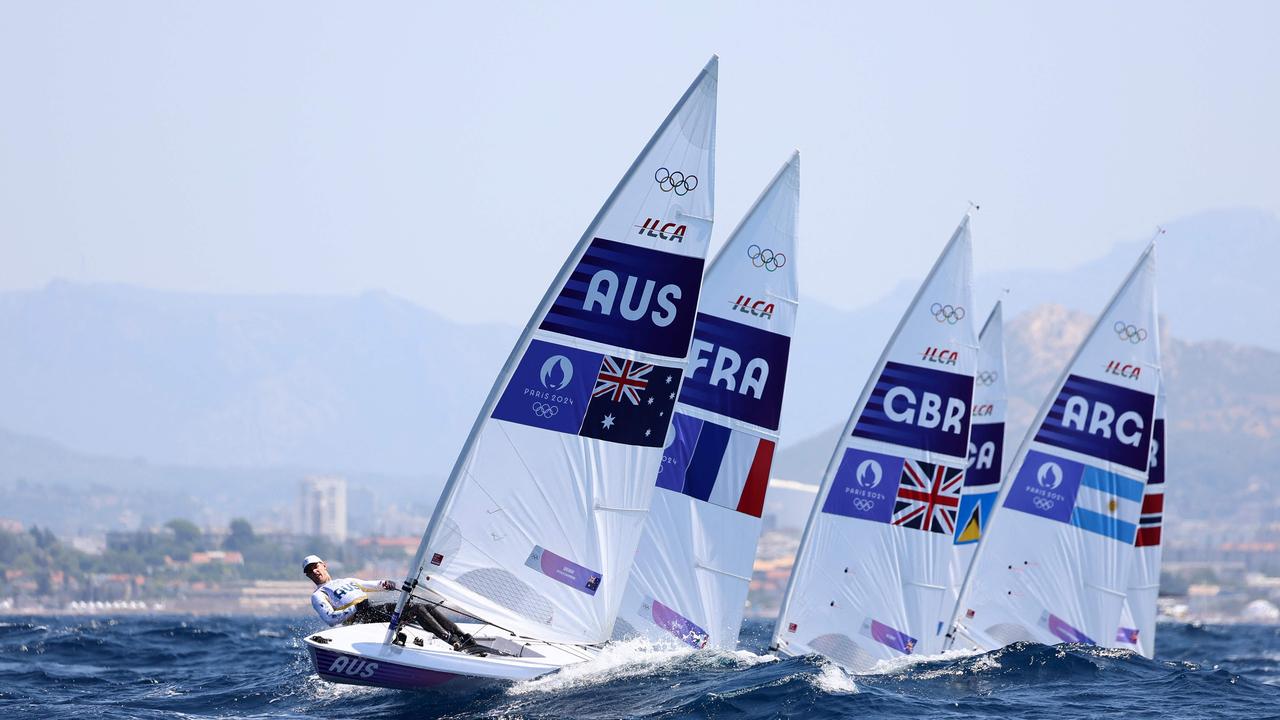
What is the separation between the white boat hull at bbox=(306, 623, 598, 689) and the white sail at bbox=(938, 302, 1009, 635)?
13.5 meters

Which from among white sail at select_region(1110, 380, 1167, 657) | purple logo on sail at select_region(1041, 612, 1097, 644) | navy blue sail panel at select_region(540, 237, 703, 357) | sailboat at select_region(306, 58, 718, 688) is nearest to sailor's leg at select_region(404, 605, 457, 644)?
sailboat at select_region(306, 58, 718, 688)

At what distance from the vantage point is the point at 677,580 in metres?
23.9


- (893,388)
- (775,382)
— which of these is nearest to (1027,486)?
(893,388)

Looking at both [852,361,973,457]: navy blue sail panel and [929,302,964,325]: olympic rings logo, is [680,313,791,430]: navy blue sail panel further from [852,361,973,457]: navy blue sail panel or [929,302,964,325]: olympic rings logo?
[929,302,964,325]: olympic rings logo

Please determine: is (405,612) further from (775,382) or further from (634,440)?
(775,382)

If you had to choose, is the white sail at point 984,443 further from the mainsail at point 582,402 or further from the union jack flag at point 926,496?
the mainsail at point 582,402

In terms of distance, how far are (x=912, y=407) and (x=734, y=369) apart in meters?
3.89

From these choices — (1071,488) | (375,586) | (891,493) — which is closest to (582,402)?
(375,586)

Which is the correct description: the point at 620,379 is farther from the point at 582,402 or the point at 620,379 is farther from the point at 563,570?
the point at 563,570

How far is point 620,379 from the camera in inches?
809

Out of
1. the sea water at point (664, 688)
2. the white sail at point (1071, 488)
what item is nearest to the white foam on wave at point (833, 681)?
the sea water at point (664, 688)

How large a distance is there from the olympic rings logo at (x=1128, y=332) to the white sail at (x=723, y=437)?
26.5 ft

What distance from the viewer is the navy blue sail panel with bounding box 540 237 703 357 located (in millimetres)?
20125

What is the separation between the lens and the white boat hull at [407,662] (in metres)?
19.0
